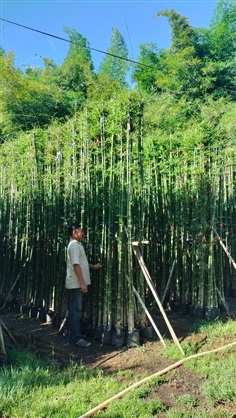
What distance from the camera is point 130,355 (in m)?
4.23

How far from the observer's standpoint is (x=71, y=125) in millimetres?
5246

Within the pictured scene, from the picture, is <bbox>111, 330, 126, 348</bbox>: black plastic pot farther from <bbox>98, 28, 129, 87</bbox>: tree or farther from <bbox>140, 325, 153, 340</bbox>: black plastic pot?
<bbox>98, 28, 129, 87</bbox>: tree

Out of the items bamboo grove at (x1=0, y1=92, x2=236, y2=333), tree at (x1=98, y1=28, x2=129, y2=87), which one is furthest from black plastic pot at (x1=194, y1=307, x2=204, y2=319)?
tree at (x1=98, y1=28, x2=129, y2=87)

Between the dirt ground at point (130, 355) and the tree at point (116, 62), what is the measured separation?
1824 centimetres

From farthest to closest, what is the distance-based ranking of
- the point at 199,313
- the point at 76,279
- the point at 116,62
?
the point at 116,62 < the point at 199,313 < the point at 76,279

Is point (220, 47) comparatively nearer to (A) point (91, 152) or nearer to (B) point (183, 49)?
(B) point (183, 49)

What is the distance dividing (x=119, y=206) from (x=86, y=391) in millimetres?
2151

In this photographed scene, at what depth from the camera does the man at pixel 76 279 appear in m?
4.59

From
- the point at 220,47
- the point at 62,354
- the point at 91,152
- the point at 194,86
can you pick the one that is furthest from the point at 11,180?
the point at 220,47

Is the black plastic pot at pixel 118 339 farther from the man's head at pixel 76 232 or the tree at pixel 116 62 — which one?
the tree at pixel 116 62

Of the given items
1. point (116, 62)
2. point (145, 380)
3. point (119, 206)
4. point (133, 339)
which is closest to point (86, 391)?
point (145, 380)

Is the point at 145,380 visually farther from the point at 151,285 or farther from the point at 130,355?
the point at 151,285

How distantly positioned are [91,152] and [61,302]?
7.06 ft

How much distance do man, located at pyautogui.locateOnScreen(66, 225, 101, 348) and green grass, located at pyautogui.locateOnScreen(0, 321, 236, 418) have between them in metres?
0.75
